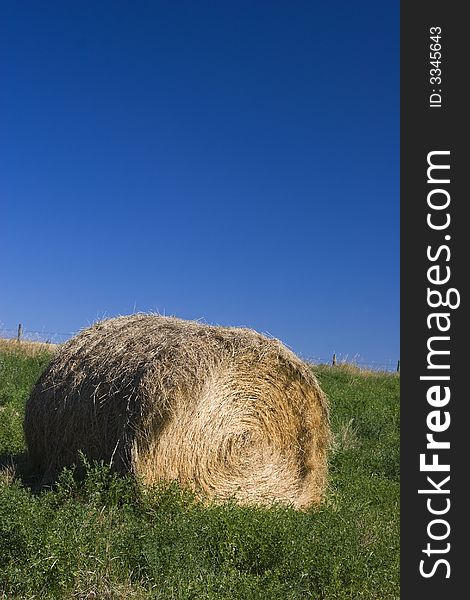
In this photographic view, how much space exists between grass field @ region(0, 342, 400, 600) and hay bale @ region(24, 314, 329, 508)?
0.46m

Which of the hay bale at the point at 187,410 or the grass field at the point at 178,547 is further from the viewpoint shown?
the hay bale at the point at 187,410

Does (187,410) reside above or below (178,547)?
above

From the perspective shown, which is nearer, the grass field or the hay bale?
the grass field

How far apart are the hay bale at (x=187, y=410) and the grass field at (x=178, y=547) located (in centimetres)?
46

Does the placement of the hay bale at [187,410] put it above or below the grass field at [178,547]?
above

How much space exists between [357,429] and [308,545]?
7.70 meters

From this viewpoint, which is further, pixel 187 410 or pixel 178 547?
pixel 187 410

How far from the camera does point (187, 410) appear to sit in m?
8.34

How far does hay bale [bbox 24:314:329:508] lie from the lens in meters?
8.09

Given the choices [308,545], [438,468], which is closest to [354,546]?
[308,545]

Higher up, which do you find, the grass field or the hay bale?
the hay bale

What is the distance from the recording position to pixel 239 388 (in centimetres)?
895

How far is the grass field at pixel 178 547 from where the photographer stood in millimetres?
5645

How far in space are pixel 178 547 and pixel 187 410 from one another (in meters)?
2.23
